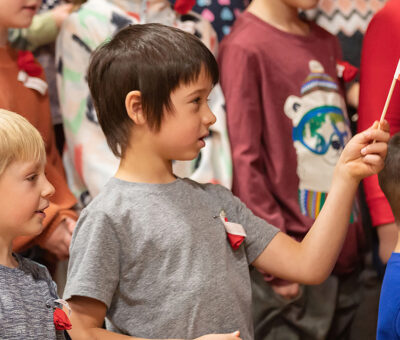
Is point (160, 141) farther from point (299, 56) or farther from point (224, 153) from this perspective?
point (299, 56)

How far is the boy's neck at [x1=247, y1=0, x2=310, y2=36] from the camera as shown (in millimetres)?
1814

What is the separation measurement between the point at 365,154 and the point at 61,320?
0.57 m

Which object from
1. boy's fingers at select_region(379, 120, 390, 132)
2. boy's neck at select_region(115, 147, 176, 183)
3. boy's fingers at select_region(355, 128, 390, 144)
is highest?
boy's fingers at select_region(379, 120, 390, 132)

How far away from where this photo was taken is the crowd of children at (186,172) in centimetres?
115

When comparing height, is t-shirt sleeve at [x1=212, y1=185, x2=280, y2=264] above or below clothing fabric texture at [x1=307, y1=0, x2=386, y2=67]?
below

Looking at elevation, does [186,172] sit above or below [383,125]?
below

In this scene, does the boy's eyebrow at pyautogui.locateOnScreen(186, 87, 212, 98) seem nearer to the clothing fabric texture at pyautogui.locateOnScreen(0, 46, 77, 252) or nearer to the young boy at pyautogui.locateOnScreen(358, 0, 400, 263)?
the clothing fabric texture at pyautogui.locateOnScreen(0, 46, 77, 252)

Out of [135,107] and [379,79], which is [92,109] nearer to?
[135,107]

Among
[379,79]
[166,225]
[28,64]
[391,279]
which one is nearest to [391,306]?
[391,279]

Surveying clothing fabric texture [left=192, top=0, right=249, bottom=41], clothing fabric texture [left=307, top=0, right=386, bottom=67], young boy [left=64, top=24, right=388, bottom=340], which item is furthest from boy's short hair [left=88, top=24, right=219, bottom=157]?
clothing fabric texture [left=307, top=0, right=386, bottom=67]

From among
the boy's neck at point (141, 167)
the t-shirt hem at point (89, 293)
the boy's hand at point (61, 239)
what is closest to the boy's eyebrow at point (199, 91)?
the boy's neck at point (141, 167)

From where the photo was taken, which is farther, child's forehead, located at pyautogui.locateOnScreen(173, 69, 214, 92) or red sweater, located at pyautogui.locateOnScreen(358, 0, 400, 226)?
red sweater, located at pyautogui.locateOnScreen(358, 0, 400, 226)

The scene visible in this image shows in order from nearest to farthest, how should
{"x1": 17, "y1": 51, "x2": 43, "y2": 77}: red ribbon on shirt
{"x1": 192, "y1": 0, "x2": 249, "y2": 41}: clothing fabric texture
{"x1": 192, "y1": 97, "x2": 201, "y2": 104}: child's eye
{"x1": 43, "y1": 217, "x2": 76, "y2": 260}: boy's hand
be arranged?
{"x1": 192, "y1": 97, "x2": 201, "y2": 104}: child's eye → {"x1": 43, "y1": 217, "x2": 76, "y2": 260}: boy's hand → {"x1": 17, "y1": 51, "x2": 43, "y2": 77}: red ribbon on shirt → {"x1": 192, "y1": 0, "x2": 249, "y2": 41}: clothing fabric texture

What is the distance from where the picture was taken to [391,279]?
1220 millimetres
